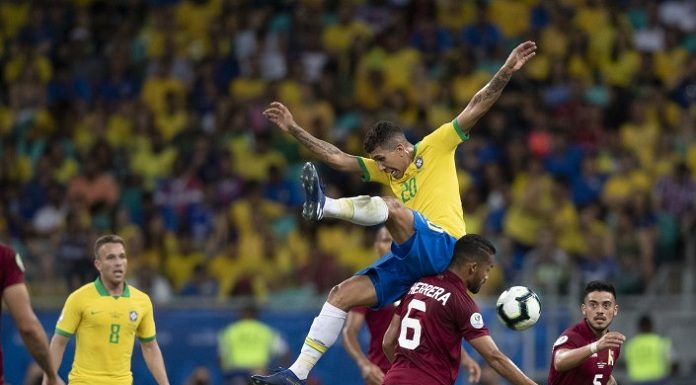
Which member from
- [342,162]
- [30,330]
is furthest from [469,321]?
[30,330]

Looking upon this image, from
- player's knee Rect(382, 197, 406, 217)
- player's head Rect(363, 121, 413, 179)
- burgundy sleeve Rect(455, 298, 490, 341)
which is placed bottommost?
burgundy sleeve Rect(455, 298, 490, 341)

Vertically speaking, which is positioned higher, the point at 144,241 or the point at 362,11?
the point at 362,11

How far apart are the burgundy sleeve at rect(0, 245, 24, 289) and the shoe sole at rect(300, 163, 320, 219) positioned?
2108 millimetres

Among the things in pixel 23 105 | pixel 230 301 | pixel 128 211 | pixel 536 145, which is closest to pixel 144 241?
pixel 128 211

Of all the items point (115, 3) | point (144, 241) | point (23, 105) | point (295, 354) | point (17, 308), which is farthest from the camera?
point (115, 3)

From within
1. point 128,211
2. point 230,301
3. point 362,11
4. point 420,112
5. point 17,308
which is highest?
point 362,11

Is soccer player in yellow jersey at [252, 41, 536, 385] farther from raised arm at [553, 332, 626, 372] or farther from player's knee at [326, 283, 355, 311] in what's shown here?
raised arm at [553, 332, 626, 372]

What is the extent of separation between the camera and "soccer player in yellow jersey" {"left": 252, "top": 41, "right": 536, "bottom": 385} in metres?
11.2

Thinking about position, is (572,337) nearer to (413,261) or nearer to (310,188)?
(413,261)

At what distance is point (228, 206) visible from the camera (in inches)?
850

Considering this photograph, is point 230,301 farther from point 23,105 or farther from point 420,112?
point 23,105

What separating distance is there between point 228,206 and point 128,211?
4.85 feet

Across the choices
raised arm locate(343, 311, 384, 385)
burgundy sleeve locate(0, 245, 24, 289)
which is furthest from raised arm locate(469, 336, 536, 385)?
burgundy sleeve locate(0, 245, 24, 289)

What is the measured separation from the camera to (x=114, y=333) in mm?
13273
